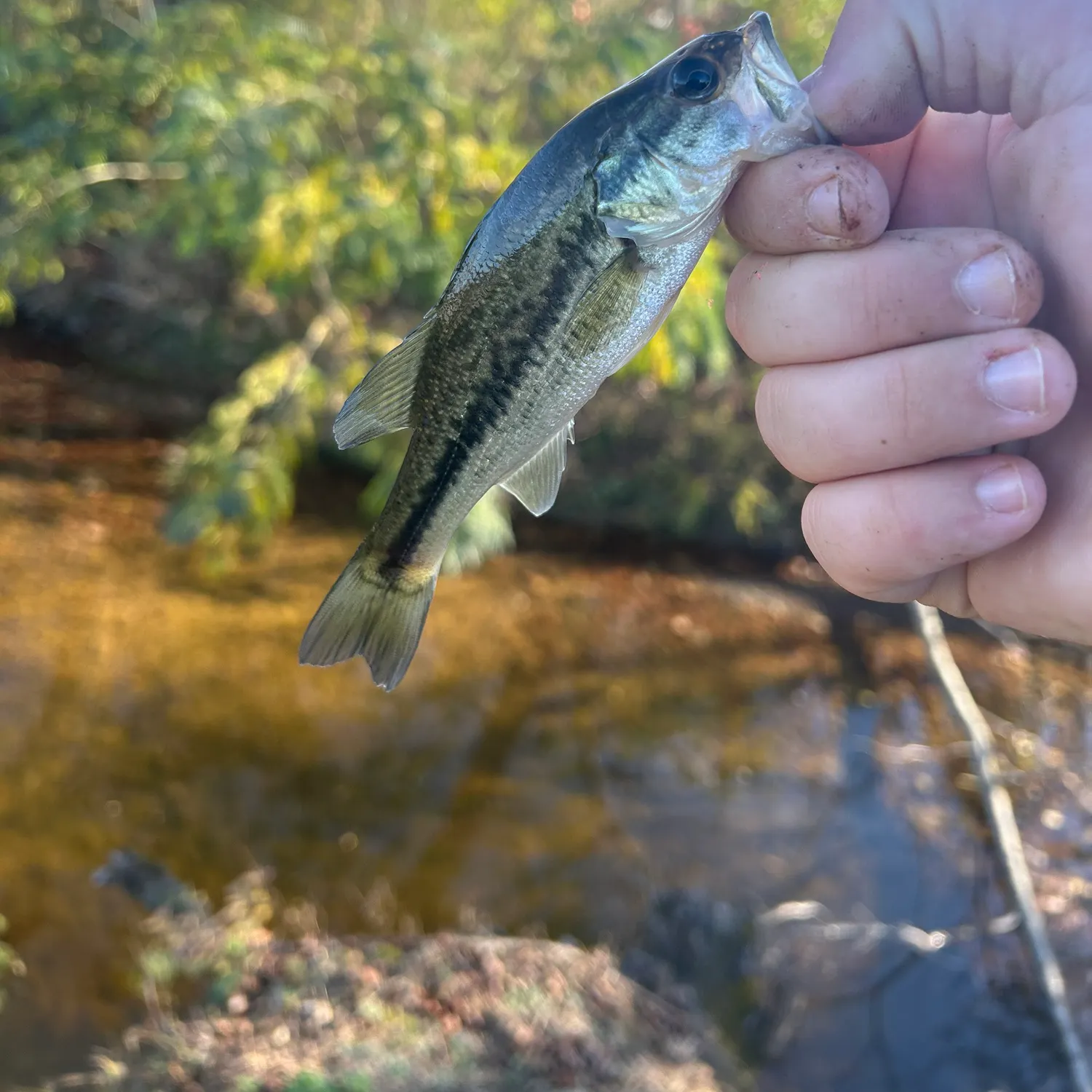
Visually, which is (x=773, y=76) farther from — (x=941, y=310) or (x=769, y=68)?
(x=941, y=310)

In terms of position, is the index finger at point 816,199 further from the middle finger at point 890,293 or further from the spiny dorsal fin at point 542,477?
the spiny dorsal fin at point 542,477

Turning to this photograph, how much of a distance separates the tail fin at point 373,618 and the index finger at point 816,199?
1.03 metres

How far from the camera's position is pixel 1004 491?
151cm

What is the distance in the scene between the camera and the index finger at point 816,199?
1.45 m

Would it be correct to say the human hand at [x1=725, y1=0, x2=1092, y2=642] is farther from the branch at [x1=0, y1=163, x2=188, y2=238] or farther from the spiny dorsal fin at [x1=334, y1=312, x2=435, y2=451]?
the branch at [x1=0, y1=163, x2=188, y2=238]

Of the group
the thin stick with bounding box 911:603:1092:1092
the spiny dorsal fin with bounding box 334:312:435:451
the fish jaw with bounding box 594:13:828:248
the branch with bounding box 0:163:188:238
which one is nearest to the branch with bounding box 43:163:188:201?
the branch with bounding box 0:163:188:238

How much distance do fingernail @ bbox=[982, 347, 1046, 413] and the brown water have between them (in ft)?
14.5

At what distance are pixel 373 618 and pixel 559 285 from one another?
844 mm

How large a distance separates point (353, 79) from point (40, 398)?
6.61 metres

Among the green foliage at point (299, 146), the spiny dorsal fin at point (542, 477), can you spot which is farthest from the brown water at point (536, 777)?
the spiny dorsal fin at point (542, 477)

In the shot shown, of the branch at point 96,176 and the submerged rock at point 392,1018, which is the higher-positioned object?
the branch at point 96,176

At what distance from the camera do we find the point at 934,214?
5.82ft

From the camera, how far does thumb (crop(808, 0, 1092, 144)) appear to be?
4.90 feet

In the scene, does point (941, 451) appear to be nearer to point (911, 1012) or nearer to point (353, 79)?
point (911, 1012)
